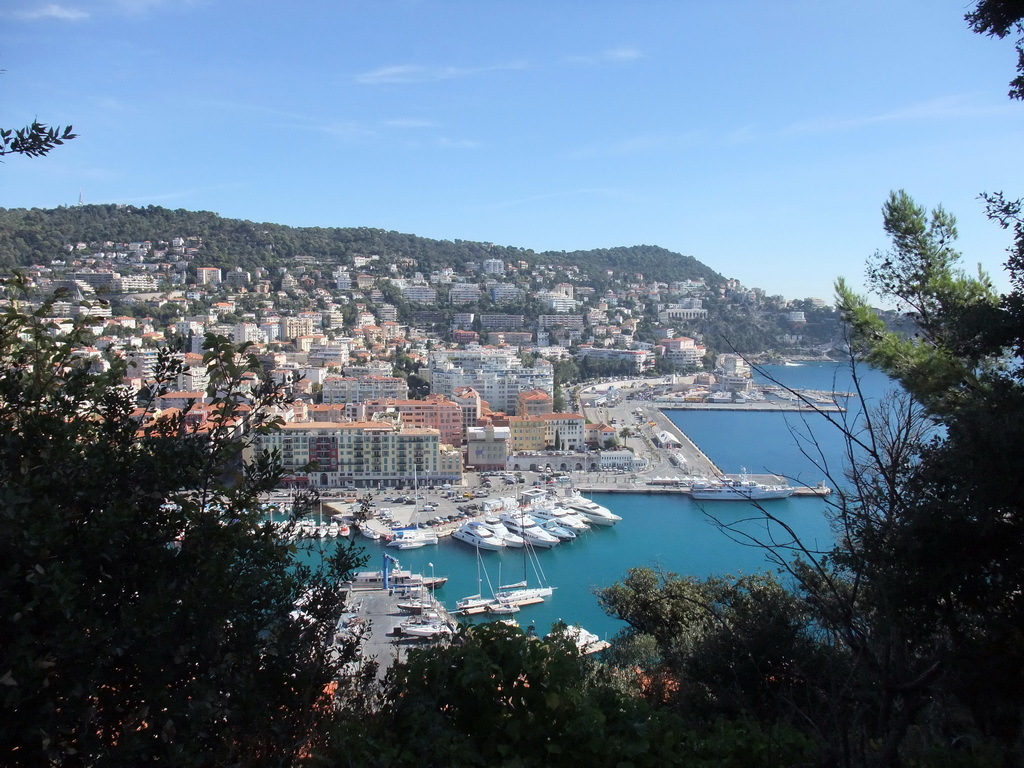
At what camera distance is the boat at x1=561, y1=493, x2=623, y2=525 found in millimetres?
11164

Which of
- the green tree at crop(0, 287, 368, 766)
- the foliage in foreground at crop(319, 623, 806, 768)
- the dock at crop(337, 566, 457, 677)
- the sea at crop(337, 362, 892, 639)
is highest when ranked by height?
the green tree at crop(0, 287, 368, 766)

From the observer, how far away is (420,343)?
2914 cm

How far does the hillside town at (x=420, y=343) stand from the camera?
44.0ft

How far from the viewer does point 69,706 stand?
2.68 ft

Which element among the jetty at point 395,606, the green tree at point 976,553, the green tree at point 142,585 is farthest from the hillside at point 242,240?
the green tree at point 976,553

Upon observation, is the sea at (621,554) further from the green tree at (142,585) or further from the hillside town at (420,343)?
the green tree at (142,585)

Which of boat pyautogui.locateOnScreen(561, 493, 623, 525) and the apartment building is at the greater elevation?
the apartment building

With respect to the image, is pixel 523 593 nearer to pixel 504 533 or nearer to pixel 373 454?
pixel 504 533

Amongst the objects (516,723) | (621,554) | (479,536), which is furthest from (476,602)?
(516,723)

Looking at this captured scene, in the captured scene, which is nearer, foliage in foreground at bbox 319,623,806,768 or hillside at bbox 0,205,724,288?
foliage in foreground at bbox 319,623,806,768

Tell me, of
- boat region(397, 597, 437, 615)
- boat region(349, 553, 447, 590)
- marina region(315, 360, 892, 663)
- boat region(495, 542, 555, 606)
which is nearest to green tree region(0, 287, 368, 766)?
marina region(315, 360, 892, 663)

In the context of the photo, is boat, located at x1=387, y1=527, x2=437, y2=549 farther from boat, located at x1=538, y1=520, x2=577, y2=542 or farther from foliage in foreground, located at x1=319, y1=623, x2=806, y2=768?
foliage in foreground, located at x1=319, y1=623, x2=806, y2=768

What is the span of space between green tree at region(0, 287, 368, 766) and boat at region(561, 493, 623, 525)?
10.3 metres

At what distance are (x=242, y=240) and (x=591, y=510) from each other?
33511 millimetres
